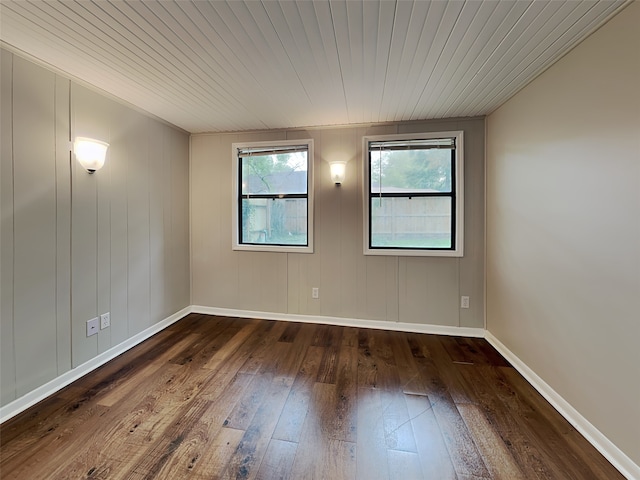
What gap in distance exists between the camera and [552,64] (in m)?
1.80

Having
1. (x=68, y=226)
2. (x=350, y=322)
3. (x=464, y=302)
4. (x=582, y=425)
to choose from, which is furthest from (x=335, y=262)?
(x=68, y=226)

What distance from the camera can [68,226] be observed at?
2.00 meters

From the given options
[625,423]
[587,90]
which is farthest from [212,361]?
[587,90]

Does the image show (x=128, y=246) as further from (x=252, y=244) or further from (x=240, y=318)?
(x=240, y=318)

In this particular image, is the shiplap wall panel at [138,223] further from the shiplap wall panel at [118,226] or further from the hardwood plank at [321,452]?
the hardwood plank at [321,452]

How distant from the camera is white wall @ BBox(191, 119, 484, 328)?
2861mm

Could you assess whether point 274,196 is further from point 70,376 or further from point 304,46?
point 70,376

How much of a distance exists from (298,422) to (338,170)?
2374 millimetres

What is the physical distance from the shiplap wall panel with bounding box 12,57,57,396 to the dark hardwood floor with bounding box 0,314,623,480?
349 mm

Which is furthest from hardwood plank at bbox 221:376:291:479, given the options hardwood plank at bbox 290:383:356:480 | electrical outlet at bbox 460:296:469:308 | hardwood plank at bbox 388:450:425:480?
electrical outlet at bbox 460:296:469:308

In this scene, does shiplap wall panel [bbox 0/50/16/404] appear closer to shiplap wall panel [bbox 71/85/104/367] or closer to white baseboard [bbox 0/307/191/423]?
white baseboard [bbox 0/307/191/423]

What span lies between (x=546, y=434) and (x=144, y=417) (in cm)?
246

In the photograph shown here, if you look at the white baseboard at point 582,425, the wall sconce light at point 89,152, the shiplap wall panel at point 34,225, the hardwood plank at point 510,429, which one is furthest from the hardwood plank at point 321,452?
the wall sconce light at point 89,152

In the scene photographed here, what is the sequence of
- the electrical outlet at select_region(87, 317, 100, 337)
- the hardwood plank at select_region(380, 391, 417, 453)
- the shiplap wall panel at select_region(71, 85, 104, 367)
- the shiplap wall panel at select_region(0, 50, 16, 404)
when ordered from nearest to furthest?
the hardwood plank at select_region(380, 391, 417, 453), the shiplap wall panel at select_region(0, 50, 16, 404), the shiplap wall panel at select_region(71, 85, 104, 367), the electrical outlet at select_region(87, 317, 100, 337)
